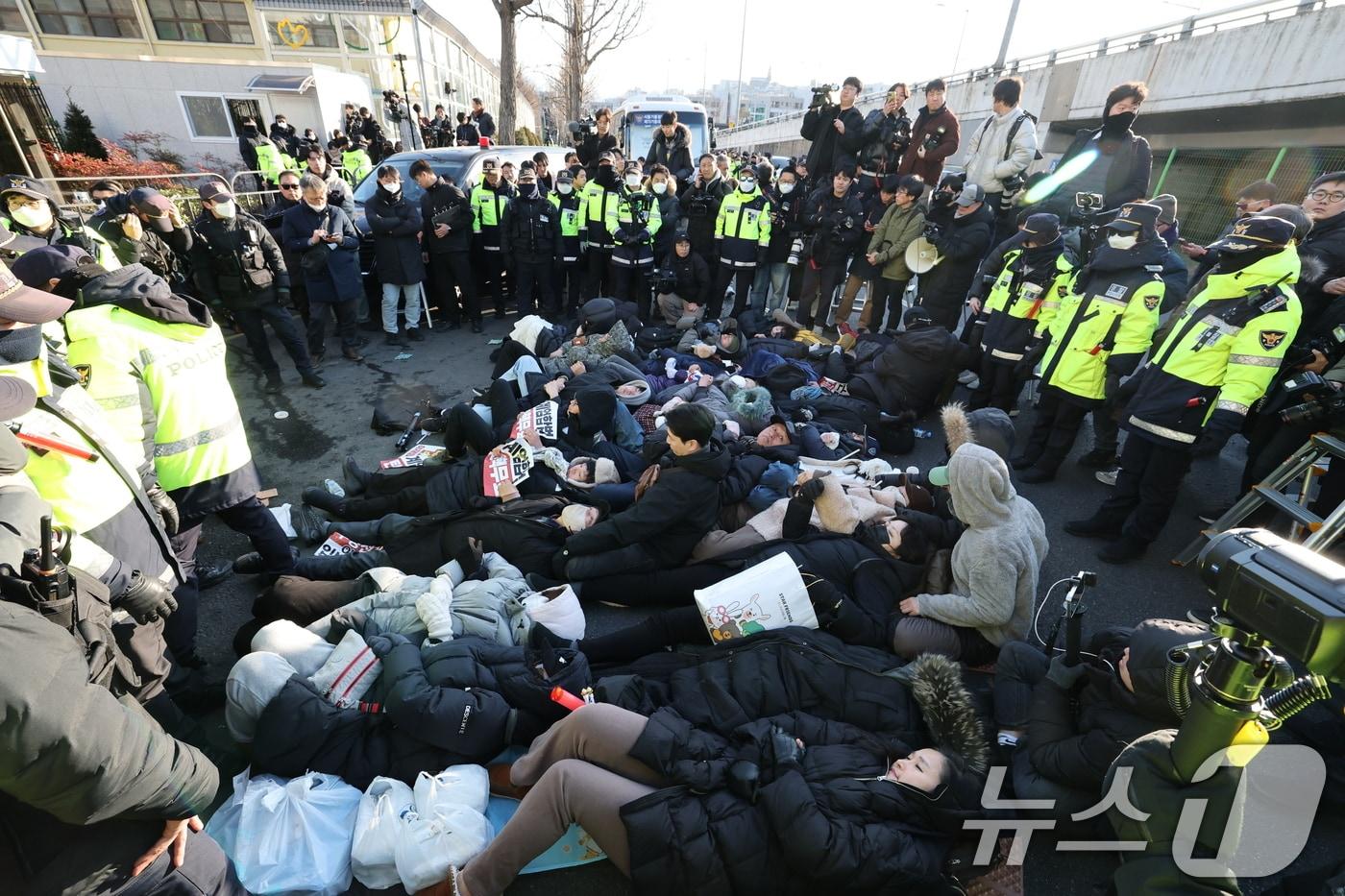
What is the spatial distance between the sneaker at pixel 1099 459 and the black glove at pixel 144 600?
5925 mm

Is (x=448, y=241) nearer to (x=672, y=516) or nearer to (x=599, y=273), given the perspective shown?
(x=599, y=273)

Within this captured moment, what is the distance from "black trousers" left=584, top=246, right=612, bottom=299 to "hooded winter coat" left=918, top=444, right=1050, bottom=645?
627 centimetres

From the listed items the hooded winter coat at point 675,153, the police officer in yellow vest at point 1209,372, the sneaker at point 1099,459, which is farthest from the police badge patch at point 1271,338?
the hooded winter coat at point 675,153

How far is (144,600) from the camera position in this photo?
187cm

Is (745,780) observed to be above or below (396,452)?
above

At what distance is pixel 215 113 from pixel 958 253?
23.2 metres

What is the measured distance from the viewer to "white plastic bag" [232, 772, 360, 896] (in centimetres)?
193

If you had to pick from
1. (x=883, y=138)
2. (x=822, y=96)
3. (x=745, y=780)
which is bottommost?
(x=745, y=780)

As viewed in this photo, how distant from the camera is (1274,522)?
3551 millimetres

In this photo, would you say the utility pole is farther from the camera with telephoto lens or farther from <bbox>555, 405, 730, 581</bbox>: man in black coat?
<bbox>555, 405, 730, 581</bbox>: man in black coat

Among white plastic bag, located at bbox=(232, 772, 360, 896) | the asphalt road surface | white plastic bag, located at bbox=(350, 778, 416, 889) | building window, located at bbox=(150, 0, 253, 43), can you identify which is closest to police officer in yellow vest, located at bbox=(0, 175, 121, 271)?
the asphalt road surface

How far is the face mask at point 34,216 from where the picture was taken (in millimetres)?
4422

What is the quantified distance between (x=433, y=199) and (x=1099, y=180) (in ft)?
24.8

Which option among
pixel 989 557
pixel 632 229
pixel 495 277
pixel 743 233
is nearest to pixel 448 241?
pixel 495 277
